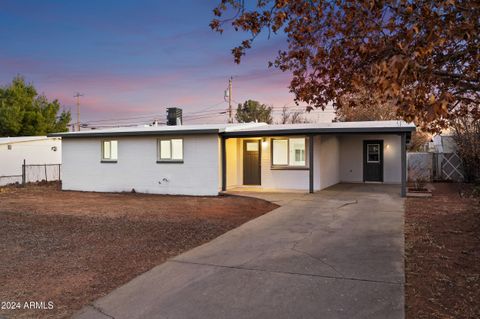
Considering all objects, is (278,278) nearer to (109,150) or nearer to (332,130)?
(332,130)

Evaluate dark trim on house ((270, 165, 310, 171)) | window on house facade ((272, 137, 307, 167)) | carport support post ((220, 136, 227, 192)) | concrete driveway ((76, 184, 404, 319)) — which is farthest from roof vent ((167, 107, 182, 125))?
concrete driveway ((76, 184, 404, 319))

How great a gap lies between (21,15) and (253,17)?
510 inches

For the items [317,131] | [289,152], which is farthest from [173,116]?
[317,131]

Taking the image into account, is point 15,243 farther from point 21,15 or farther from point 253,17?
point 21,15

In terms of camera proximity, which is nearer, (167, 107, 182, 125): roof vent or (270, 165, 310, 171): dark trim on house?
(270, 165, 310, 171): dark trim on house

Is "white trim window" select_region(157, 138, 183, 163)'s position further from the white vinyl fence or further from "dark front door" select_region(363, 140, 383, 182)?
the white vinyl fence

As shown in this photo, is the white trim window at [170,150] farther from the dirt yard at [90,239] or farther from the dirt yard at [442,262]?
the dirt yard at [442,262]

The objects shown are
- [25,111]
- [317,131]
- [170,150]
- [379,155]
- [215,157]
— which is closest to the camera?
[317,131]

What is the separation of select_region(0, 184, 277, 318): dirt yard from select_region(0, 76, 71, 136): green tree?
19542 millimetres

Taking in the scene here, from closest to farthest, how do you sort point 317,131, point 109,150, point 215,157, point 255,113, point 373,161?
point 317,131, point 215,157, point 109,150, point 373,161, point 255,113

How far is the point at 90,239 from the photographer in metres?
7.94

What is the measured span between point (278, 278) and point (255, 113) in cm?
4385

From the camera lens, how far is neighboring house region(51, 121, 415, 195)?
15.6 m

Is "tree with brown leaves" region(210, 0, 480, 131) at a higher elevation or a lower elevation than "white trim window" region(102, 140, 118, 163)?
higher
